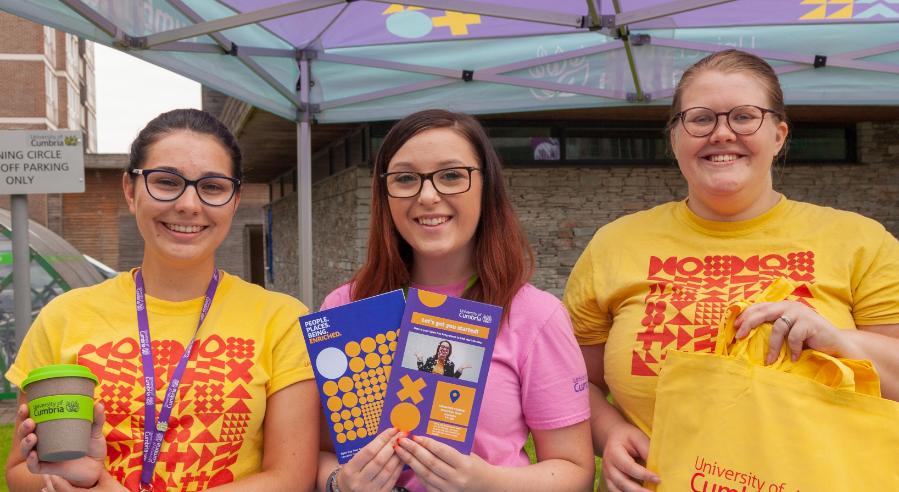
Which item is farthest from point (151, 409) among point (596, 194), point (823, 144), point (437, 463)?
point (823, 144)

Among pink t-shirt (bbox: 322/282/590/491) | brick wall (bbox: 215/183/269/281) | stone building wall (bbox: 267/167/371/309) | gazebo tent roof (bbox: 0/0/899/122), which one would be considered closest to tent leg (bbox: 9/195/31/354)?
gazebo tent roof (bbox: 0/0/899/122)

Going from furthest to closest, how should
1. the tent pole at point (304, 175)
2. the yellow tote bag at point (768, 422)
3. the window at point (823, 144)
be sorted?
the window at point (823, 144) → the tent pole at point (304, 175) → the yellow tote bag at point (768, 422)

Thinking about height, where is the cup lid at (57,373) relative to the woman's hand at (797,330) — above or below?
below

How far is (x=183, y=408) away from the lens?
5.72 ft

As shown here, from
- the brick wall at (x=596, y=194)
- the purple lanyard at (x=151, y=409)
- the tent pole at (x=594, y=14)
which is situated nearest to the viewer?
the purple lanyard at (x=151, y=409)

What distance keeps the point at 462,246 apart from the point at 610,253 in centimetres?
41

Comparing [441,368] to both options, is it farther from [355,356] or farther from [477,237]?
[477,237]

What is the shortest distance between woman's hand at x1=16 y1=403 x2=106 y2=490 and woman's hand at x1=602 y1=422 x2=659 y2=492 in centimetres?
116

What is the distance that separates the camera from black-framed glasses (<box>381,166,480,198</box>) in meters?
1.81

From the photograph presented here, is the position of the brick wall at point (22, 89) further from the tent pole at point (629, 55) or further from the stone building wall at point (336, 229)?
the tent pole at point (629, 55)

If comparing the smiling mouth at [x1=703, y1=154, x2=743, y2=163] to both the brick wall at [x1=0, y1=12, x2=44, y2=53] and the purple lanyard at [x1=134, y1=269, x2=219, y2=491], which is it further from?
the brick wall at [x1=0, y1=12, x2=44, y2=53]

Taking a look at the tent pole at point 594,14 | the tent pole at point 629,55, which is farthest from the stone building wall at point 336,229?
the tent pole at point 594,14

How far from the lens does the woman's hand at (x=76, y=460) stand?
154 centimetres

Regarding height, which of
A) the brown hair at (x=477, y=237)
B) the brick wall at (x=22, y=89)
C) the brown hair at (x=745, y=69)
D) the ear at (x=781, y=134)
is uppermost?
the brick wall at (x=22, y=89)
